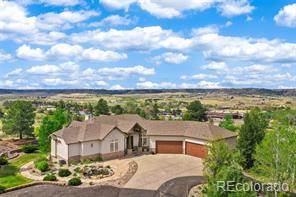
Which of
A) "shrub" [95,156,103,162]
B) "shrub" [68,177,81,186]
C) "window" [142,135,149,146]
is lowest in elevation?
"shrub" [68,177,81,186]

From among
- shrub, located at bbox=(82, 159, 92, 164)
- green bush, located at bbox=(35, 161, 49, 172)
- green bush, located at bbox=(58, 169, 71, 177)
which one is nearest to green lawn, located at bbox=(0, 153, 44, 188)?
green bush, located at bbox=(35, 161, 49, 172)

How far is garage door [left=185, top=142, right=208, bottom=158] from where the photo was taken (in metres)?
49.1

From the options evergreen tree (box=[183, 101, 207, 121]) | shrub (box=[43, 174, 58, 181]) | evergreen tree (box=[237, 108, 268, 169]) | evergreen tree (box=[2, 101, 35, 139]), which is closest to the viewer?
shrub (box=[43, 174, 58, 181])

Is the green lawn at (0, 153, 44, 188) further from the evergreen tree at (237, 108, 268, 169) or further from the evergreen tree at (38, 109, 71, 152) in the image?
the evergreen tree at (237, 108, 268, 169)

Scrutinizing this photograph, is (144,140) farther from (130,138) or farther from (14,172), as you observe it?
(14,172)

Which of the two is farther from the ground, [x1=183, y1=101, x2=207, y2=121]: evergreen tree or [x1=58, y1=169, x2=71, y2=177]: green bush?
[x1=183, y1=101, x2=207, y2=121]: evergreen tree

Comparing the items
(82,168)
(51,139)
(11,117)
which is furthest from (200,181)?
(11,117)

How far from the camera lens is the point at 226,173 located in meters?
21.8

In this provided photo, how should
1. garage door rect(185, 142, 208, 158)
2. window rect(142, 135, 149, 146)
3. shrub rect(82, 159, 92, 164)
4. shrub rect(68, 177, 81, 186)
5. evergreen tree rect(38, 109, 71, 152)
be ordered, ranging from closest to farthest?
shrub rect(68, 177, 81, 186) < shrub rect(82, 159, 92, 164) < garage door rect(185, 142, 208, 158) < evergreen tree rect(38, 109, 71, 152) < window rect(142, 135, 149, 146)

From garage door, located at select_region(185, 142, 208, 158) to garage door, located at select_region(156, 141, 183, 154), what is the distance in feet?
3.85

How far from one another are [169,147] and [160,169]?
394 inches

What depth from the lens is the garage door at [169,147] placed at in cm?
5222

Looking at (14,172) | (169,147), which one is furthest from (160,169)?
(14,172)

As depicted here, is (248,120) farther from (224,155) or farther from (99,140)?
(99,140)
